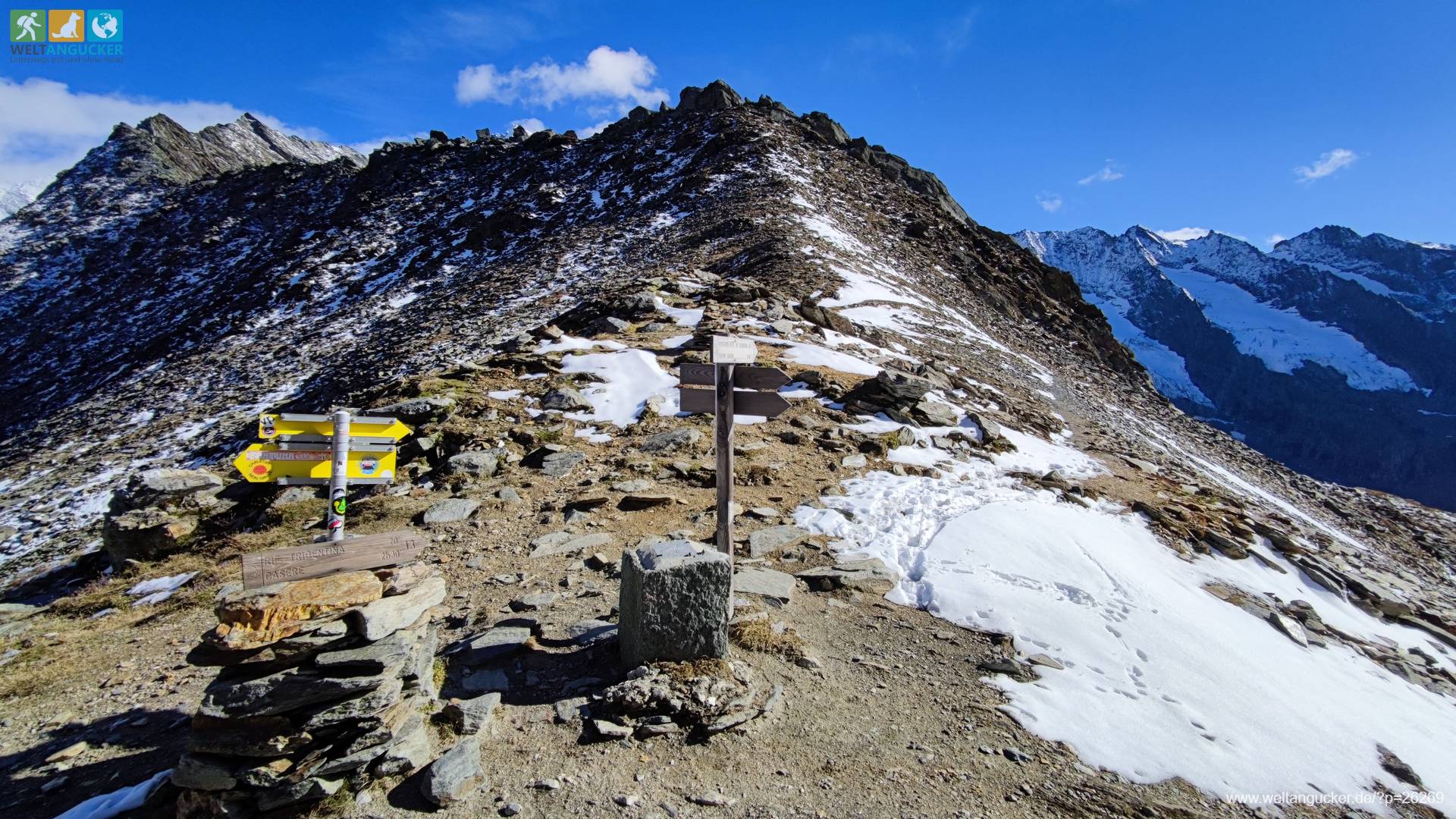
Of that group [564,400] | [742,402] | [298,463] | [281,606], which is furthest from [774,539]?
[564,400]

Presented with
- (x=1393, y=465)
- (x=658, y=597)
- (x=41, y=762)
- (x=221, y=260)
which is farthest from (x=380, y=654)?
(x=1393, y=465)

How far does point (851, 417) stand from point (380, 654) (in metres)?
10.1

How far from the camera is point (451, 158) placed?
58344mm

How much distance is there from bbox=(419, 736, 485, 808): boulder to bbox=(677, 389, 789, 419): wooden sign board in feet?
11.7

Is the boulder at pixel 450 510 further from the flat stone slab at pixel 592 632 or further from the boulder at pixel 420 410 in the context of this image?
the flat stone slab at pixel 592 632

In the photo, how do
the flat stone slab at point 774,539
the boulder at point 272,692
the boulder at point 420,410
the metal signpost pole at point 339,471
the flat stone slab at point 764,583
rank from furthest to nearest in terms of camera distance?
the boulder at point 420,410
the flat stone slab at point 774,539
the flat stone slab at point 764,583
the metal signpost pole at point 339,471
the boulder at point 272,692

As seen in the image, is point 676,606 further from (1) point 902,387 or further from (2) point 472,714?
(1) point 902,387

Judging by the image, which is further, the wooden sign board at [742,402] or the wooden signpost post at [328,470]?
the wooden sign board at [742,402]

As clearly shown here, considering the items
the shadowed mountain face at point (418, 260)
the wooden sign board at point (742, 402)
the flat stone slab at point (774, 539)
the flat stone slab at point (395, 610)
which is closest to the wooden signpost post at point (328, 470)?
the flat stone slab at point (395, 610)

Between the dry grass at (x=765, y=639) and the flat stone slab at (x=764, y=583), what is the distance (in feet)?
2.43

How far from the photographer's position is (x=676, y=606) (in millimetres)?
5293

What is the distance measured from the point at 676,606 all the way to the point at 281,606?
9.22 feet

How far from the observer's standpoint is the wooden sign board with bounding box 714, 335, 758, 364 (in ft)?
21.2

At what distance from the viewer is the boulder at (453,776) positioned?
13.4 ft
